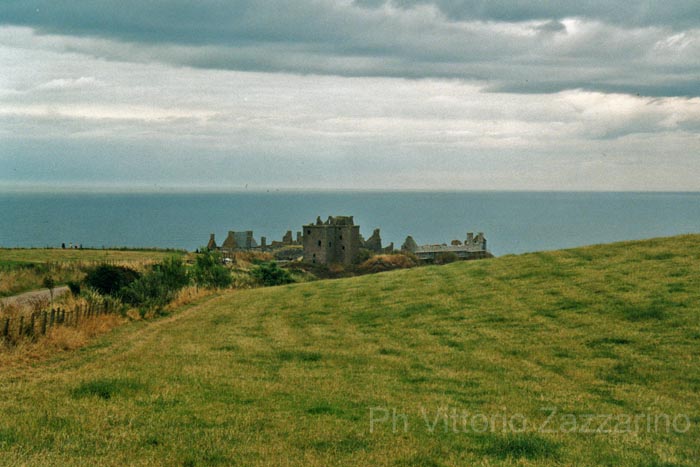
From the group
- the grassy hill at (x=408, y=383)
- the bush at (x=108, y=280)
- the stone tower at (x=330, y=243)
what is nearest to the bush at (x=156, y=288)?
the bush at (x=108, y=280)

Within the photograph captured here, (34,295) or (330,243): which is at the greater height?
(330,243)

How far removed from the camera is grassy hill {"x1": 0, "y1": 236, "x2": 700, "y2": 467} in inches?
325

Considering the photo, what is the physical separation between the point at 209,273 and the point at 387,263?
43.2 metres

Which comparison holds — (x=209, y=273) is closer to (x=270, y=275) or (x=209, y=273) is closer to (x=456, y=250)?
(x=270, y=275)

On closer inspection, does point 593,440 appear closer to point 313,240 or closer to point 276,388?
point 276,388

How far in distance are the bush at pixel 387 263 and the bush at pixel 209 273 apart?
39120 millimetres

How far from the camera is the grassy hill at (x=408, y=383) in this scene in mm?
8250

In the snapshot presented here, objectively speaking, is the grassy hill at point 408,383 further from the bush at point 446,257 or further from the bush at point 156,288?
the bush at point 446,257

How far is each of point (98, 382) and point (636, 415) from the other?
31.1 ft

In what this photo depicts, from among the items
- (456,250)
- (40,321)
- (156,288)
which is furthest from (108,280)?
(456,250)

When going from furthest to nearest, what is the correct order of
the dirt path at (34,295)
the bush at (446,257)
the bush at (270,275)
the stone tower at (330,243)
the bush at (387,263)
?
the stone tower at (330,243), the bush at (446,257), the bush at (387,263), the bush at (270,275), the dirt path at (34,295)

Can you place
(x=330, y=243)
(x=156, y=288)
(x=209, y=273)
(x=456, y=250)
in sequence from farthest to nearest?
(x=456, y=250) → (x=330, y=243) → (x=209, y=273) → (x=156, y=288)

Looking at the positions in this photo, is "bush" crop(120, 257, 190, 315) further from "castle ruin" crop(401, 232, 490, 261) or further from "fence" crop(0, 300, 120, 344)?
"castle ruin" crop(401, 232, 490, 261)

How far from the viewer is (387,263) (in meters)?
77.9
